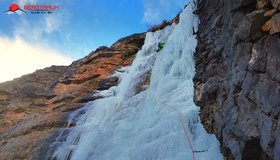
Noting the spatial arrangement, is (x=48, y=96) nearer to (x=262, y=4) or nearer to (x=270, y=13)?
(x=262, y=4)

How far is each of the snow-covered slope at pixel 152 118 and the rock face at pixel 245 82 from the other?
0.53m

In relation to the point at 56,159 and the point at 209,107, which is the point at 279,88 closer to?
the point at 209,107

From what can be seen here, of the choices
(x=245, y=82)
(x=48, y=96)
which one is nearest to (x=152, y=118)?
(x=245, y=82)

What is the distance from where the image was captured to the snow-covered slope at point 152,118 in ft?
24.4

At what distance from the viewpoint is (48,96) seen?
13820 millimetres

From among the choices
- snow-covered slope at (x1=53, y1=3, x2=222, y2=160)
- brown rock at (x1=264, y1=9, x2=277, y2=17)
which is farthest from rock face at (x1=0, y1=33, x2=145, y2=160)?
brown rock at (x1=264, y1=9, x2=277, y2=17)

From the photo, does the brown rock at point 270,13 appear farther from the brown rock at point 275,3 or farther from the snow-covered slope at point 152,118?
the snow-covered slope at point 152,118

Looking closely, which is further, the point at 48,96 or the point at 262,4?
the point at 48,96

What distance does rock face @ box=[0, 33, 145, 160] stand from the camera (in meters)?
10.2

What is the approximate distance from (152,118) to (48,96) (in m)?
6.26

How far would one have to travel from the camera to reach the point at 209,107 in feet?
24.1

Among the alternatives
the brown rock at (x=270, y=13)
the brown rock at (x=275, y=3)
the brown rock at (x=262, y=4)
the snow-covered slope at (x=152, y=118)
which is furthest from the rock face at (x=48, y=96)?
the brown rock at (x=275, y=3)

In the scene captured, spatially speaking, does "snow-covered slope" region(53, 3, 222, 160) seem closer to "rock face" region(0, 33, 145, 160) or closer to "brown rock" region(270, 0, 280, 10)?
"rock face" region(0, 33, 145, 160)

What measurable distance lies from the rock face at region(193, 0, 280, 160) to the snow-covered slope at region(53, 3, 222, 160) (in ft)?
1.75
